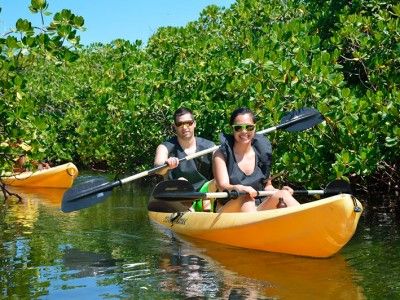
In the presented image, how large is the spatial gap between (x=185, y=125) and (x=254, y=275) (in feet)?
8.67

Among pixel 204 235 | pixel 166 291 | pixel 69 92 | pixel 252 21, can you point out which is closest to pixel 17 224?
pixel 204 235

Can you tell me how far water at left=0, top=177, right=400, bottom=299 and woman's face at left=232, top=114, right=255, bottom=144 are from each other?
1.06m

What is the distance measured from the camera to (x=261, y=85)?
8.82 m

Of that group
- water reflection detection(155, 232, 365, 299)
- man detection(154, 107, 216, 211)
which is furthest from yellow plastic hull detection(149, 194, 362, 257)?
man detection(154, 107, 216, 211)

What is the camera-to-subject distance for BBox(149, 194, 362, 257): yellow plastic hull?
581 cm

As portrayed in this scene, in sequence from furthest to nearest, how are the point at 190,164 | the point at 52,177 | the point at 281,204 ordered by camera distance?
the point at 52,177 < the point at 190,164 < the point at 281,204

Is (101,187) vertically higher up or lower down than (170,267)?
higher up

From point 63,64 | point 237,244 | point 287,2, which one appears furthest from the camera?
point 287,2

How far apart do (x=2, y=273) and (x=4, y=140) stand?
84.8 inches

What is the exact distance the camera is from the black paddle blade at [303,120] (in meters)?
7.97

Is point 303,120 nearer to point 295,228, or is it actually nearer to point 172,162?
point 172,162

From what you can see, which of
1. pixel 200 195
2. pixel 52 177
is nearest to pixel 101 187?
pixel 200 195

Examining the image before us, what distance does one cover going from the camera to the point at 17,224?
29.6 ft

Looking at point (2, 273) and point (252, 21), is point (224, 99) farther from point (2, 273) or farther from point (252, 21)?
point (2, 273)
